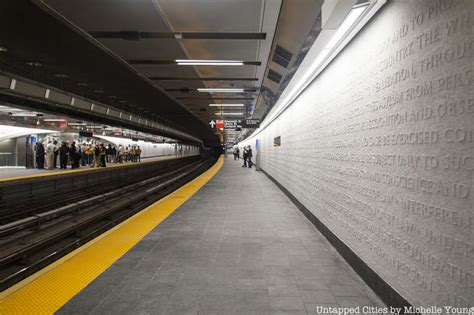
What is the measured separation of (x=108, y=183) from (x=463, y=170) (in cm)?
1535

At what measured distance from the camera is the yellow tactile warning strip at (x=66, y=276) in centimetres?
259

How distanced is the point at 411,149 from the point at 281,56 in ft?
18.4

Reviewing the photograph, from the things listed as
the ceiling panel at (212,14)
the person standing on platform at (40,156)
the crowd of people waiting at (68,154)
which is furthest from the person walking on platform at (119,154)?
the ceiling panel at (212,14)

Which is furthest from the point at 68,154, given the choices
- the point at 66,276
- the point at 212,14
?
the point at 66,276

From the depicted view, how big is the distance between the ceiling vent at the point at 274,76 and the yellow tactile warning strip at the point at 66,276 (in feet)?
17.9

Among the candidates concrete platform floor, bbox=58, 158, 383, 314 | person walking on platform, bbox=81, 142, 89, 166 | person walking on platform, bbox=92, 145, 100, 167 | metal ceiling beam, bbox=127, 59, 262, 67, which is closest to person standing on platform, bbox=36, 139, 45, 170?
person walking on platform, bbox=92, 145, 100, 167

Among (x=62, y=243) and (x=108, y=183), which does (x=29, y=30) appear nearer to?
(x=62, y=243)

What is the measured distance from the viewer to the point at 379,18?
2820 millimetres

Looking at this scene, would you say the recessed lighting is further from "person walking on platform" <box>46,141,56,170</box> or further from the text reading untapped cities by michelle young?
"person walking on platform" <box>46,141,56,170</box>

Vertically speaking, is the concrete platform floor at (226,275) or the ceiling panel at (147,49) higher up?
the ceiling panel at (147,49)

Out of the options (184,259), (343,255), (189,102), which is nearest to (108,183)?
(189,102)

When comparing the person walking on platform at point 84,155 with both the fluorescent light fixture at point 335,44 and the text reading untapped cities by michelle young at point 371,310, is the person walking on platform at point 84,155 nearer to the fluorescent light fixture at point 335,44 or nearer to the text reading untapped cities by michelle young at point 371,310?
the fluorescent light fixture at point 335,44

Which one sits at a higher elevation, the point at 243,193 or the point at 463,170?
the point at 463,170

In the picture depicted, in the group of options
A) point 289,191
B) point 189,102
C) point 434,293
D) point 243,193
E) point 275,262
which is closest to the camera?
point 434,293
